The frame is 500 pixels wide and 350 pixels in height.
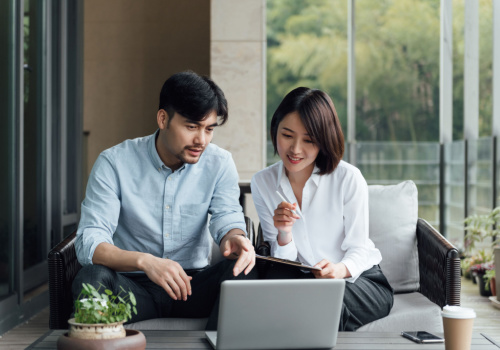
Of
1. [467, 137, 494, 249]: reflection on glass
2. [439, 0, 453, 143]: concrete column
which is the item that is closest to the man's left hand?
[467, 137, 494, 249]: reflection on glass

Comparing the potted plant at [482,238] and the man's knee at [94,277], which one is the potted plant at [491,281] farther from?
the man's knee at [94,277]

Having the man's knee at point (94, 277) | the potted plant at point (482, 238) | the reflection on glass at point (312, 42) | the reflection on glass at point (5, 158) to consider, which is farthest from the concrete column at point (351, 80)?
the man's knee at point (94, 277)

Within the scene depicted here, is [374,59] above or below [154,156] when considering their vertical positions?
above

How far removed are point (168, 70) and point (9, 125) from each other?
2829 millimetres

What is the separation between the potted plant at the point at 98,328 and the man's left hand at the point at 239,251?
1.45ft

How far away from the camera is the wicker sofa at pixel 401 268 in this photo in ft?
6.68

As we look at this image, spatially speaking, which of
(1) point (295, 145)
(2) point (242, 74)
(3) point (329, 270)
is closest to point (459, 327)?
(3) point (329, 270)

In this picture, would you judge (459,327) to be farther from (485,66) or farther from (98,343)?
(485,66)

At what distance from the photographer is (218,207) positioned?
2.20 m

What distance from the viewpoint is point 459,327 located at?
1.37 m

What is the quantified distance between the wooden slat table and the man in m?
0.37

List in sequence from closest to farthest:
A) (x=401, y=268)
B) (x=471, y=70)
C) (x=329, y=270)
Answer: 1. (x=329, y=270)
2. (x=401, y=268)
3. (x=471, y=70)

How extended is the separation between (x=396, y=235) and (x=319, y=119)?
632 millimetres

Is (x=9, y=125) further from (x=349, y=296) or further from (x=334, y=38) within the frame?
(x=334, y=38)
